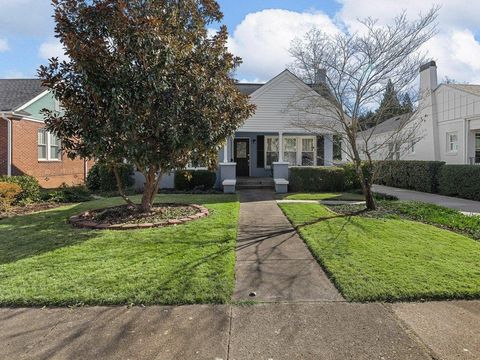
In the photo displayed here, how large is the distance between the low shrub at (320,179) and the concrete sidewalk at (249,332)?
35.5 ft

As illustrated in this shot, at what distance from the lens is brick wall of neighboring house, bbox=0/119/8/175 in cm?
1518

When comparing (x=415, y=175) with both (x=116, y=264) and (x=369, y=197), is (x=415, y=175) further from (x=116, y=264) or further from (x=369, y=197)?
(x=116, y=264)

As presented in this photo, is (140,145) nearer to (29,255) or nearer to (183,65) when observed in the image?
(183,65)

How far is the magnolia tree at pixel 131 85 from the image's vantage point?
22.6 ft

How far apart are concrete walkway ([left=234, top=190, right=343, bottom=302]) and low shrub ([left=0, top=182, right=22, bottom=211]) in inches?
272

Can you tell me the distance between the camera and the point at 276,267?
16.5 feet

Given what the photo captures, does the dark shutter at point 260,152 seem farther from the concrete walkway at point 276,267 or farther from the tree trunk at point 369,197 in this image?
the concrete walkway at point 276,267

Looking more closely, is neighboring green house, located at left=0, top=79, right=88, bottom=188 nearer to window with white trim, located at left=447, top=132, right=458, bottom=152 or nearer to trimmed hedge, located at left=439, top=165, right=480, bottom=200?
trimmed hedge, located at left=439, top=165, right=480, bottom=200

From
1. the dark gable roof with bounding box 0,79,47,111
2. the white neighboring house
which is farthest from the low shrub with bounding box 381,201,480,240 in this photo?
the dark gable roof with bounding box 0,79,47,111

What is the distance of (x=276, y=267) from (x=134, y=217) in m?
4.22

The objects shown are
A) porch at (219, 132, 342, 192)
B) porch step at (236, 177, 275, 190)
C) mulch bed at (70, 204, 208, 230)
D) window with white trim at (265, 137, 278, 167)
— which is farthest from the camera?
window with white trim at (265, 137, 278, 167)

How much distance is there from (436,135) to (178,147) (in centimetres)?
1645

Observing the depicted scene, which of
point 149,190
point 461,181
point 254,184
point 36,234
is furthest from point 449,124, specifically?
point 36,234

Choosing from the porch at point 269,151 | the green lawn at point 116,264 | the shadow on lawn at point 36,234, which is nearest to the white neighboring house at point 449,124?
the porch at point 269,151
